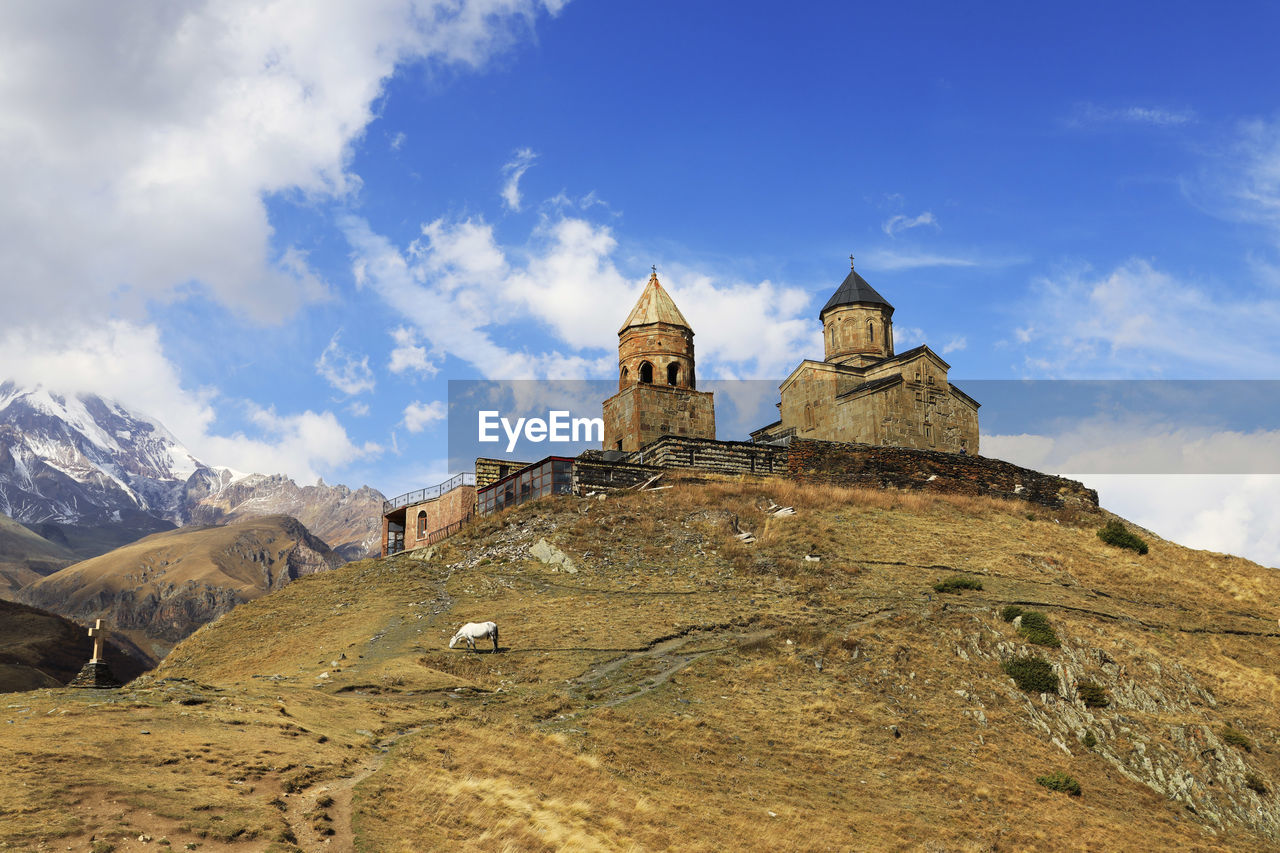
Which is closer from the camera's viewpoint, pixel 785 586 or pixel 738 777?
pixel 738 777

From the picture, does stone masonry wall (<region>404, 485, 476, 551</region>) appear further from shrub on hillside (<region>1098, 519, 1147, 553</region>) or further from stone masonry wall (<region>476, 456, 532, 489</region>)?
shrub on hillside (<region>1098, 519, 1147, 553</region>)

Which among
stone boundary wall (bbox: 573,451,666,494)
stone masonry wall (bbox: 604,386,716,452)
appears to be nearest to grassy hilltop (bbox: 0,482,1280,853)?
stone boundary wall (bbox: 573,451,666,494)

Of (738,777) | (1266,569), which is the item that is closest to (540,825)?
(738,777)

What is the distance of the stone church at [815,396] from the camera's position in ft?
173

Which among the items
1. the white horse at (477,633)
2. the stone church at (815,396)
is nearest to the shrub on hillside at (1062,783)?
the white horse at (477,633)

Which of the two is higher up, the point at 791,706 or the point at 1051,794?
the point at 791,706

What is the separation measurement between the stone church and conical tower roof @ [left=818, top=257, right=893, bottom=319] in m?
1.81

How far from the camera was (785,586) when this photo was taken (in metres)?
35.1

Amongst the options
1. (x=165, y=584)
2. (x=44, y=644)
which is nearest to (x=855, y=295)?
(x=44, y=644)

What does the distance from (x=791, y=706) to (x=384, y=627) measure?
14410mm

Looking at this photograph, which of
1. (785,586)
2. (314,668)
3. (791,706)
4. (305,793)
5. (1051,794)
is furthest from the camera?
(785,586)

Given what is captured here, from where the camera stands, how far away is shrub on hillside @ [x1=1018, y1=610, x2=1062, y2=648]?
30.0 metres

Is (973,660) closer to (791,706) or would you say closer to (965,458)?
(791,706)

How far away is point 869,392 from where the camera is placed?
182ft
